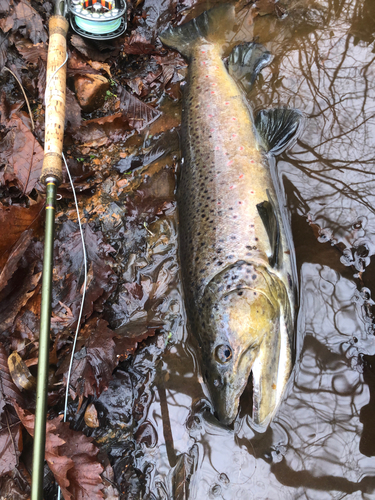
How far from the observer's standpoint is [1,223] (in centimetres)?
276

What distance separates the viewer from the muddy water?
7.72 feet

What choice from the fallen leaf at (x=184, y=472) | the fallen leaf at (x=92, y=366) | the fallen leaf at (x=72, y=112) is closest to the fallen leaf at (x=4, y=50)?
the fallen leaf at (x=72, y=112)

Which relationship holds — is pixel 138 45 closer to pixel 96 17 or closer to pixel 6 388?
pixel 96 17

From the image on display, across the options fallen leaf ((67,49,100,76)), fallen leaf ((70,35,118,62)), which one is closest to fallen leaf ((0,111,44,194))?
fallen leaf ((67,49,100,76))

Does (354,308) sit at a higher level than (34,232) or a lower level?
lower

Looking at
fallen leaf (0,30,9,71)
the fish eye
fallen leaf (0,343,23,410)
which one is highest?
fallen leaf (0,30,9,71)

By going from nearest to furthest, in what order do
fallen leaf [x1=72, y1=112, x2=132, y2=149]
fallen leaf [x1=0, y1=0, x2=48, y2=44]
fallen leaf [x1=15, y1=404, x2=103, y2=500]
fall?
fallen leaf [x1=15, y1=404, x2=103, y2=500] < fallen leaf [x1=72, y1=112, x2=132, y2=149] < fallen leaf [x1=0, y1=0, x2=48, y2=44]

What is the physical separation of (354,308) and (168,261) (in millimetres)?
1610

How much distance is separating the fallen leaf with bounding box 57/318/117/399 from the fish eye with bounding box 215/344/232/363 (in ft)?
2.75

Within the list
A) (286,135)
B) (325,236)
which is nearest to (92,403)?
(325,236)

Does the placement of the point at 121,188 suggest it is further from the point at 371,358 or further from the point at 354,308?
the point at 371,358

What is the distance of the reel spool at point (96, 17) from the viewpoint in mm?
3645

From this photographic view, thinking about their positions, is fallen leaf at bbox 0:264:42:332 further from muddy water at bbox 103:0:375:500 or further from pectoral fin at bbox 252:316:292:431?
pectoral fin at bbox 252:316:292:431

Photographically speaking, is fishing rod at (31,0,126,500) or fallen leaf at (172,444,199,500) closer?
fishing rod at (31,0,126,500)
